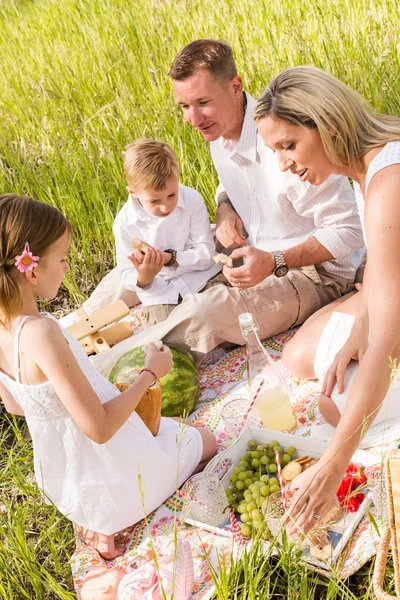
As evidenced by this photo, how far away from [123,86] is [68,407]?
11.9 feet

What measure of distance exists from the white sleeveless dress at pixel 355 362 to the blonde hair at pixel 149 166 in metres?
1.03

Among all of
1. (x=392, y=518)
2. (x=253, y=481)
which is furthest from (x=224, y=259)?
(x=392, y=518)

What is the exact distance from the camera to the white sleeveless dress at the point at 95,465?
244cm

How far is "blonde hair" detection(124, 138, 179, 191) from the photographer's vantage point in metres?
3.34

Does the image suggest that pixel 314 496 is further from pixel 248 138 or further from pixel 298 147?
pixel 248 138

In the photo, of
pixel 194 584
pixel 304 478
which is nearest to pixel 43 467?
pixel 194 584

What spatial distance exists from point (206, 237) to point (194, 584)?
1.93 meters

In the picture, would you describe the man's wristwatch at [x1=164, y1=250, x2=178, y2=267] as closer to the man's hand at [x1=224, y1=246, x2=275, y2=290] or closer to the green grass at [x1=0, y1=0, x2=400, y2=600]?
the man's hand at [x1=224, y1=246, x2=275, y2=290]

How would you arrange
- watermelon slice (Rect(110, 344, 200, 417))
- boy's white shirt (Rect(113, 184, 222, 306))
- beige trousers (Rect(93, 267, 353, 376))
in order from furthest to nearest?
boy's white shirt (Rect(113, 184, 222, 306)), beige trousers (Rect(93, 267, 353, 376)), watermelon slice (Rect(110, 344, 200, 417))

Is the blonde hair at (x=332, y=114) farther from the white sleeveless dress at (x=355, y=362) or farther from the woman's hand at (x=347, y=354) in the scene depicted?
the woman's hand at (x=347, y=354)

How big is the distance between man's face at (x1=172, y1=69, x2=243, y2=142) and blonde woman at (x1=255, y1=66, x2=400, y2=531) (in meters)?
0.87

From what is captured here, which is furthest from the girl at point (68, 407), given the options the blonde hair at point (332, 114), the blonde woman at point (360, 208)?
the blonde hair at point (332, 114)

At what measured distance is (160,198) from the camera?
347 cm

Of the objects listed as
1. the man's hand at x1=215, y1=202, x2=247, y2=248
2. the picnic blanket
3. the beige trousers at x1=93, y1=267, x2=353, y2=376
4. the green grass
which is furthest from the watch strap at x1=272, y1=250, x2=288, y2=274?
the green grass
